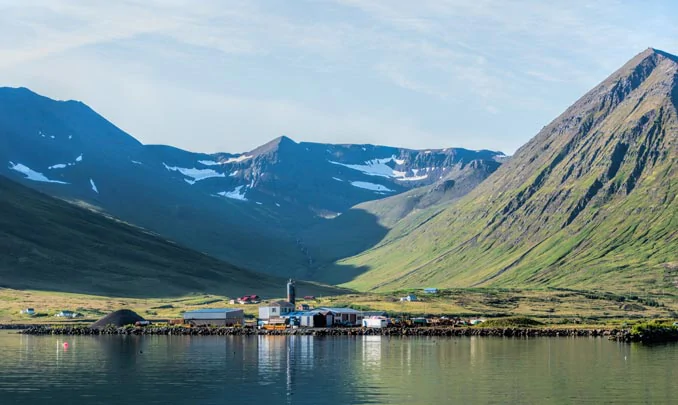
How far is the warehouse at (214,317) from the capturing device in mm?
169000

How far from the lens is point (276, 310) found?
175000mm

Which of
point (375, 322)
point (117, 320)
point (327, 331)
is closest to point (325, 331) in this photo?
point (327, 331)

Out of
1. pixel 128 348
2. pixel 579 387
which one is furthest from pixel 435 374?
pixel 128 348

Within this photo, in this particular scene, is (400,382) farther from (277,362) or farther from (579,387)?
(277,362)

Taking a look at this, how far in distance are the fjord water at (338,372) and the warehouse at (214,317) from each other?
39947 mm

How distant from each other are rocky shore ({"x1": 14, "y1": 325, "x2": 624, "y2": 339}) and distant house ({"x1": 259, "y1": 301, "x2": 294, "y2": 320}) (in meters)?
16.1

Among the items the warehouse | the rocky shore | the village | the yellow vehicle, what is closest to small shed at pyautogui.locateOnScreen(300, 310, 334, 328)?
the village

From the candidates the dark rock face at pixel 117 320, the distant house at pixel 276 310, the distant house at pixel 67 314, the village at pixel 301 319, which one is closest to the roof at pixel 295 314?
the village at pixel 301 319

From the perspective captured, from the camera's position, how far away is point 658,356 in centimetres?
10169

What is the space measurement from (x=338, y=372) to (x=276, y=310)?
8958 cm

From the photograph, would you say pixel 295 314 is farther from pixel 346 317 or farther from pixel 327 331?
pixel 327 331

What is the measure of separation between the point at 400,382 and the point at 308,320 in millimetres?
91353

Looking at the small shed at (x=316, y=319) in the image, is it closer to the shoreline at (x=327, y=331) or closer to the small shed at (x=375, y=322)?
the small shed at (x=375, y=322)

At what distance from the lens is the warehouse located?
169000 mm
